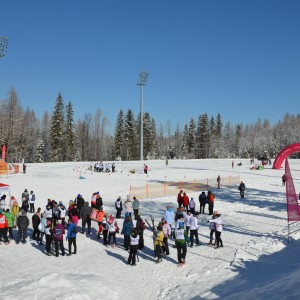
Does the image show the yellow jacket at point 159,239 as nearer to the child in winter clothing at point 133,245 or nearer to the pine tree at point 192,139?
the child in winter clothing at point 133,245

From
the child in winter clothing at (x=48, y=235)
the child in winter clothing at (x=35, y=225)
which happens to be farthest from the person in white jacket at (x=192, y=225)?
the child in winter clothing at (x=35, y=225)

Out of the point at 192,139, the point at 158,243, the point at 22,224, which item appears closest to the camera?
the point at 158,243

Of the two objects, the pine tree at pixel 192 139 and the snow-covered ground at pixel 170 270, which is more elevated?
the pine tree at pixel 192 139

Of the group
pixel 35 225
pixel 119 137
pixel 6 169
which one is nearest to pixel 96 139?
pixel 119 137

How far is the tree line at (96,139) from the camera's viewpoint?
2827 inches

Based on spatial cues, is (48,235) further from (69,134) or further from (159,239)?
(69,134)

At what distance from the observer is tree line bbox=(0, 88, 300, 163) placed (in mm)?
71812

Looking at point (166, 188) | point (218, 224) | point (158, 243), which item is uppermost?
point (166, 188)

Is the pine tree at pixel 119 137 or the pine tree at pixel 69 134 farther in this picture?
the pine tree at pixel 119 137

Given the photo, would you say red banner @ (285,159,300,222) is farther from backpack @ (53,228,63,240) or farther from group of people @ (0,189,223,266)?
backpack @ (53,228,63,240)

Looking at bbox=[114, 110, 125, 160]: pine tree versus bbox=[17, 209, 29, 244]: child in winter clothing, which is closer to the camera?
bbox=[17, 209, 29, 244]: child in winter clothing

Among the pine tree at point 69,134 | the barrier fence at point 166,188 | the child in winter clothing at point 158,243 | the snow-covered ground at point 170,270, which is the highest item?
the pine tree at point 69,134

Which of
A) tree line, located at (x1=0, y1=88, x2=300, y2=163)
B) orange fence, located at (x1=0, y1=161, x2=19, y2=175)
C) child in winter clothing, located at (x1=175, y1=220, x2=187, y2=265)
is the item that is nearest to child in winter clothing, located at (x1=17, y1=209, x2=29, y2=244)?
child in winter clothing, located at (x1=175, y1=220, x2=187, y2=265)

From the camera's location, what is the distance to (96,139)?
106000 millimetres
